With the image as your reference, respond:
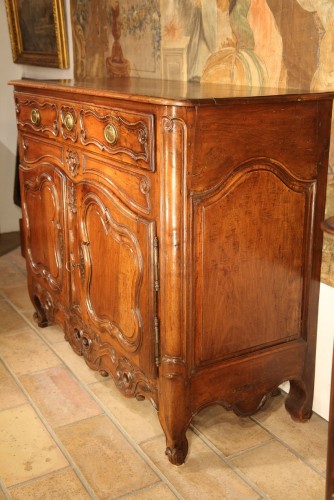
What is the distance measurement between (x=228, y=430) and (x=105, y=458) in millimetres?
543

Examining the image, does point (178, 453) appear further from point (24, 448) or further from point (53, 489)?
point (24, 448)

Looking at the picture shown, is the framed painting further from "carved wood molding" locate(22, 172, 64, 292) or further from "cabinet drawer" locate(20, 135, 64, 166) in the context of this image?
"carved wood molding" locate(22, 172, 64, 292)

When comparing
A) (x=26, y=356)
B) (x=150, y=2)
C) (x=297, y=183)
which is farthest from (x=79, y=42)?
(x=297, y=183)

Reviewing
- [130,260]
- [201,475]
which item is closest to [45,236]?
[130,260]

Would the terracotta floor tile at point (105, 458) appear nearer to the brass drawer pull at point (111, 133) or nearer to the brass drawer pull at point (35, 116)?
the brass drawer pull at point (111, 133)

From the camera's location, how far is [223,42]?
9.30 feet

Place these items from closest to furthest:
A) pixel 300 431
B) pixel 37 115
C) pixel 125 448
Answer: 1. pixel 125 448
2. pixel 300 431
3. pixel 37 115

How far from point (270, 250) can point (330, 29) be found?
87cm

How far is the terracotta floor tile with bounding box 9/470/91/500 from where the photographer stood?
2.19m

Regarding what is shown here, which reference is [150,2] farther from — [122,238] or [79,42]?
[122,238]

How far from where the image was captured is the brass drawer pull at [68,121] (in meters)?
2.67

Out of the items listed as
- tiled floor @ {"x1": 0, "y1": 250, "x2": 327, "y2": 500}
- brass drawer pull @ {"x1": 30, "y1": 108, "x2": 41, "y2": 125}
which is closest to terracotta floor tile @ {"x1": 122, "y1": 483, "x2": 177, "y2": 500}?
tiled floor @ {"x1": 0, "y1": 250, "x2": 327, "y2": 500}

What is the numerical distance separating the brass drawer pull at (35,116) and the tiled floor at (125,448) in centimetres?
128

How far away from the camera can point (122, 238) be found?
7.91ft
